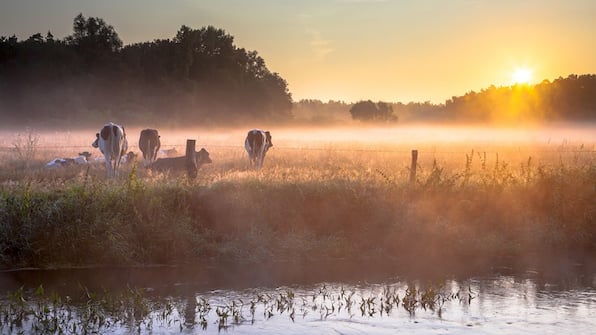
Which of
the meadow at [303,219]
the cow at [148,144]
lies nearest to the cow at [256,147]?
the cow at [148,144]

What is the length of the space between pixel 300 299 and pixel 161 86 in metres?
48.4

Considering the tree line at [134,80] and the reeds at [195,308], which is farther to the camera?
the tree line at [134,80]

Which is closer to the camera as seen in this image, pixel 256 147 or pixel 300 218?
pixel 300 218

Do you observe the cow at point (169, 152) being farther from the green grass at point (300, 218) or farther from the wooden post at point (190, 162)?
the green grass at point (300, 218)

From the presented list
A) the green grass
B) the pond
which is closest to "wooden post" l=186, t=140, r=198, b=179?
the green grass

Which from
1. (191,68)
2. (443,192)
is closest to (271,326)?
(443,192)

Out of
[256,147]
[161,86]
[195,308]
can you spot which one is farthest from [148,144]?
[161,86]

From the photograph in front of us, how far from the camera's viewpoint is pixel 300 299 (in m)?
10.2

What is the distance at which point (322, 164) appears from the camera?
21.6 meters

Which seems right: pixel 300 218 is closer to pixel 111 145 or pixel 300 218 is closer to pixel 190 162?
pixel 190 162

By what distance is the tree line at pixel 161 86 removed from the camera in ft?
168

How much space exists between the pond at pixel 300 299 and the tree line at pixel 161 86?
126ft

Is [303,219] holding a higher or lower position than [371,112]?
lower

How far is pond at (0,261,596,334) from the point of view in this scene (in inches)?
347
